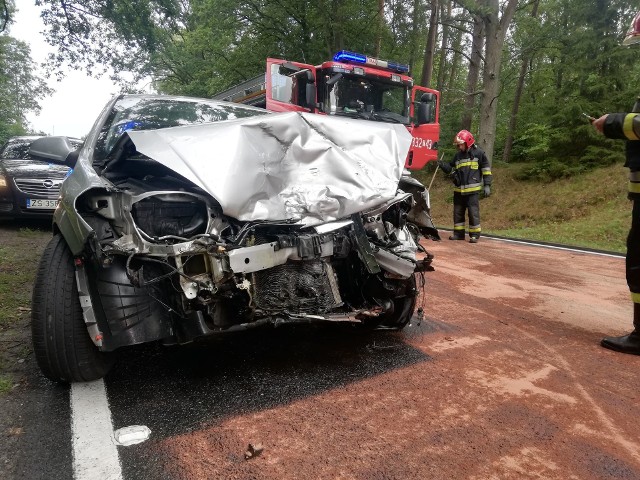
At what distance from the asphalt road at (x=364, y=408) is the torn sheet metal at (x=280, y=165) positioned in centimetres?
100

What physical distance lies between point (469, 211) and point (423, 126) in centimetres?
253

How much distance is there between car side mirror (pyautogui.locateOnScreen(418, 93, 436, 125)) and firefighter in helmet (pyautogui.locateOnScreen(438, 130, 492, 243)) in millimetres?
1525

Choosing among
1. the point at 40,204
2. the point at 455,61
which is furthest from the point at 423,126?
the point at 455,61

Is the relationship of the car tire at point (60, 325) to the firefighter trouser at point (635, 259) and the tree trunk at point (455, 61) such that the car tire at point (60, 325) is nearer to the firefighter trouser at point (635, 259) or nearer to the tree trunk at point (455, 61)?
the firefighter trouser at point (635, 259)

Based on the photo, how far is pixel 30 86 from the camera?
4956 centimetres

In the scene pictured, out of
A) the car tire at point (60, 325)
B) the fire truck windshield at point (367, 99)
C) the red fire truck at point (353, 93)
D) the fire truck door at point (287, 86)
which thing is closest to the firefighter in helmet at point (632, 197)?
the car tire at point (60, 325)

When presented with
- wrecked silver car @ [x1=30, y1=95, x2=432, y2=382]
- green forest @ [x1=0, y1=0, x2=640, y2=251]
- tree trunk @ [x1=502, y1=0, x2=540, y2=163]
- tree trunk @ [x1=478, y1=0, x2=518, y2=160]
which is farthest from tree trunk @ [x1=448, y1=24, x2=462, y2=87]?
wrecked silver car @ [x1=30, y1=95, x2=432, y2=382]

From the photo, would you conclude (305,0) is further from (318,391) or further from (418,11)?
(318,391)

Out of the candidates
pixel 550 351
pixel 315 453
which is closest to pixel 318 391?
pixel 315 453

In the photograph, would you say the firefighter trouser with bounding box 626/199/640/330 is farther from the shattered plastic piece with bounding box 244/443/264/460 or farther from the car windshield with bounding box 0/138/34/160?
the car windshield with bounding box 0/138/34/160

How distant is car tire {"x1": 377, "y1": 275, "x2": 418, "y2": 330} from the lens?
3.04 meters

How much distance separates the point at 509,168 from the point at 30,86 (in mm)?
54722

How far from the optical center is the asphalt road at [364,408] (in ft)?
5.92

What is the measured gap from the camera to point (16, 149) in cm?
761
